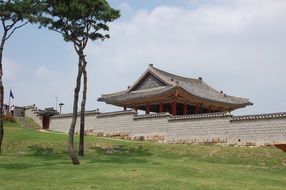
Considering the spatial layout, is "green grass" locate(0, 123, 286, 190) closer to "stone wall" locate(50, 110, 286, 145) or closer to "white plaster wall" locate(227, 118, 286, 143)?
"white plaster wall" locate(227, 118, 286, 143)

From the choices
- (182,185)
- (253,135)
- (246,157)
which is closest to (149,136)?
(253,135)

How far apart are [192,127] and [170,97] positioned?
21.6ft

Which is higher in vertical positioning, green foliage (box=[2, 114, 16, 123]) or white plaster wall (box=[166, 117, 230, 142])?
green foliage (box=[2, 114, 16, 123])

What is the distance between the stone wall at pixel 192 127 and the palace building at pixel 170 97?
3.05 meters

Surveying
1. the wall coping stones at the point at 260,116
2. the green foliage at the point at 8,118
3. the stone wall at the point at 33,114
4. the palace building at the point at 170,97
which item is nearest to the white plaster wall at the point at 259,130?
the wall coping stones at the point at 260,116

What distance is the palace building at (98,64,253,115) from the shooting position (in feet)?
151

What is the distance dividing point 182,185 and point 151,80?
3594cm

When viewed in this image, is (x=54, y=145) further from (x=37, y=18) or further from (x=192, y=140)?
(x=192, y=140)

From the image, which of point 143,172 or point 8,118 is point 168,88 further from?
point 143,172

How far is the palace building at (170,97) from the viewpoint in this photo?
151 feet

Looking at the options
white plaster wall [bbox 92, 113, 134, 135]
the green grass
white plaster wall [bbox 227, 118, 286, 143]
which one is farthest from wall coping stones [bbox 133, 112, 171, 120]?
the green grass

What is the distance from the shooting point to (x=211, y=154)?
32.2 metres

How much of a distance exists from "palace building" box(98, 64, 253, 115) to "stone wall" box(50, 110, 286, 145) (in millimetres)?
3048

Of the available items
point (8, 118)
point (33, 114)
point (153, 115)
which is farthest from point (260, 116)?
point (33, 114)
